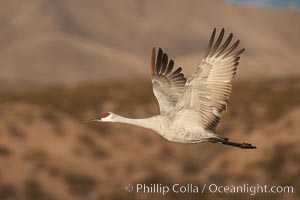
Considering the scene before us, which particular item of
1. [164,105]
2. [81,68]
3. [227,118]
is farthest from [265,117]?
[81,68]

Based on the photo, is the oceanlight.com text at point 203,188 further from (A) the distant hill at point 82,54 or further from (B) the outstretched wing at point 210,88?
(A) the distant hill at point 82,54

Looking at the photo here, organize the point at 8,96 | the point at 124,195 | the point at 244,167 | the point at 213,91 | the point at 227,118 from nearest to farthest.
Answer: the point at 213,91 < the point at 124,195 < the point at 244,167 < the point at 227,118 < the point at 8,96

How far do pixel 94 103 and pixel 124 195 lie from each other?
83.2 ft

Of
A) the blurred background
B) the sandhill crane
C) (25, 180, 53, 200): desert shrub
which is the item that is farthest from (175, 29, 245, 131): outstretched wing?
(25, 180, 53, 200): desert shrub

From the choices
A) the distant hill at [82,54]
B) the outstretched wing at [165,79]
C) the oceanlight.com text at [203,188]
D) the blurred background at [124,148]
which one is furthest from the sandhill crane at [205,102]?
the distant hill at [82,54]

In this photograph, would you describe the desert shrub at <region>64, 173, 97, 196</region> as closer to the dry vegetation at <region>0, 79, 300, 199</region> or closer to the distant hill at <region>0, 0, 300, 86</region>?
the dry vegetation at <region>0, 79, 300, 199</region>

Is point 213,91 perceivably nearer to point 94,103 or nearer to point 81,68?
point 94,103

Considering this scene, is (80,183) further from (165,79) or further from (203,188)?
(165,79)

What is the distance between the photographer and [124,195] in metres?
32.1

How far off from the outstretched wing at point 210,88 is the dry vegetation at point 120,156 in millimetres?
17357

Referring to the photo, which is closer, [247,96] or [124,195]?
[124,195]

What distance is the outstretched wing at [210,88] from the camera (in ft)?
43.0

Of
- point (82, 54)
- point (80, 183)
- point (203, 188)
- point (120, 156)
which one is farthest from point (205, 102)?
point (82, 54)

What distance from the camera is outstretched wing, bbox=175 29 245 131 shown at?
516 inches
